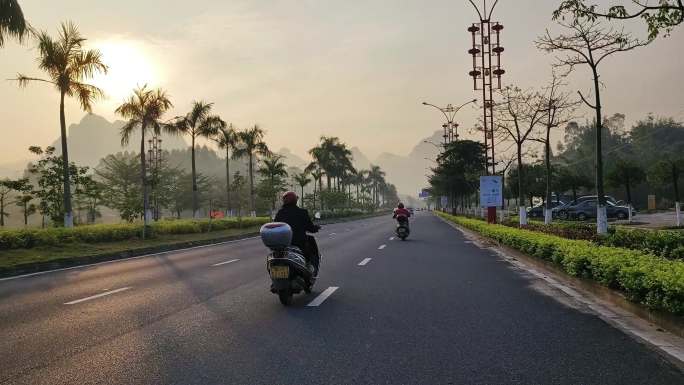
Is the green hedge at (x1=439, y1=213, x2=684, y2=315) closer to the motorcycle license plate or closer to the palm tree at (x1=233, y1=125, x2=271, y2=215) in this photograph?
the motorcycle license plate

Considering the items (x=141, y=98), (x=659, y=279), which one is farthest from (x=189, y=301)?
(x=141, y=98)

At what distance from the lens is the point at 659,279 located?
6.46 meters

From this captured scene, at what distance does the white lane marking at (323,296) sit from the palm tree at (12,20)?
1303cm

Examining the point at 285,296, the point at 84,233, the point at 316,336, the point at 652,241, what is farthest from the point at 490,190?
the point at 316,336

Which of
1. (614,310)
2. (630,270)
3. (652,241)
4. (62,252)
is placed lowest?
(62,252)

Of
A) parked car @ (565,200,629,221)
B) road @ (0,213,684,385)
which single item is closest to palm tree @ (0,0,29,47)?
road @ (0,213,684,385)

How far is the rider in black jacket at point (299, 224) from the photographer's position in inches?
340

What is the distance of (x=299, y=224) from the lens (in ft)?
28.4

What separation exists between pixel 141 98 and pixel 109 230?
25.7ft

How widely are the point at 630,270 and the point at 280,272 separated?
4804mm

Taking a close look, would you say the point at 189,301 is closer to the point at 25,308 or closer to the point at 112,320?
the point at 112,320

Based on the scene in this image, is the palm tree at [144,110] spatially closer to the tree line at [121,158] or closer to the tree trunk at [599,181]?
the tree line at [121,158]

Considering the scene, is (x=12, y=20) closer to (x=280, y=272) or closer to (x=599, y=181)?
(x=280, y=272)

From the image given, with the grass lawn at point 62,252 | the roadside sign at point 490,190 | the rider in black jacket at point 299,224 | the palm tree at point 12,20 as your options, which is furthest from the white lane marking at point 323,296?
the roadside sign at point 490,190
